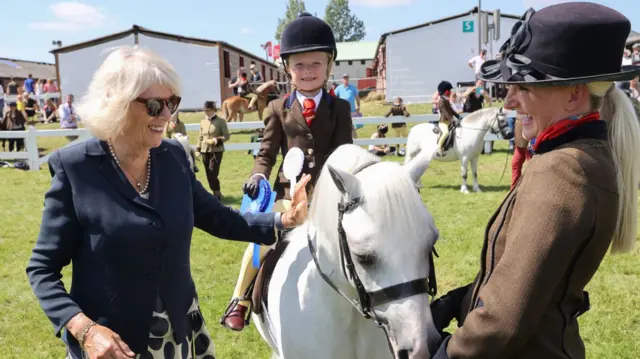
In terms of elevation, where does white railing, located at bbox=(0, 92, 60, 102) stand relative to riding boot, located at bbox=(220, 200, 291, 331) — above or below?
above

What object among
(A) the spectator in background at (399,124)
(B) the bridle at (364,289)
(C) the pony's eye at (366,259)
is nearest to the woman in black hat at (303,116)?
(B) the bridle at (364,289)

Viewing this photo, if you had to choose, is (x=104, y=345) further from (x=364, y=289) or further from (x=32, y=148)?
(x=32, y=148)

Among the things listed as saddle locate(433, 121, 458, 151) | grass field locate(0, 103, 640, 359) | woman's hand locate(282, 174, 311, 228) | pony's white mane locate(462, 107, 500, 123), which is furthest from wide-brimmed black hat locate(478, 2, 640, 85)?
pony's white mane locate(462, 107, 500, 123)

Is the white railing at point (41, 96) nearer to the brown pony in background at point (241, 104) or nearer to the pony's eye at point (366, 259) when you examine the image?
the brown pony in background at point (241, 104)

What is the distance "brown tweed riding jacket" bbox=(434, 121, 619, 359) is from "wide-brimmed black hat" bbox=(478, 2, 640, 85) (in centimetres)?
15

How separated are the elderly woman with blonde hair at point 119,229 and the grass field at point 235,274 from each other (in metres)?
2.35

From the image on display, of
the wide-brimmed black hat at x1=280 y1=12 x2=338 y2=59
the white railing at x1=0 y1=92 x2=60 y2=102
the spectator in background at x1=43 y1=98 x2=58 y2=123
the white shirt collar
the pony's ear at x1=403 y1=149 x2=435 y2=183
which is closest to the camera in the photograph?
the pony's ear at x1=403 y1=149 x2=435 y2=183

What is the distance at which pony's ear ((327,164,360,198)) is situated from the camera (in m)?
1.89

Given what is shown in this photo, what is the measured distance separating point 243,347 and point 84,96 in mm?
2854

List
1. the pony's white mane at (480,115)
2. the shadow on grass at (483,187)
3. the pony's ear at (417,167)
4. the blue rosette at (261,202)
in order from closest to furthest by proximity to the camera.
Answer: the pony's ear at (417,167), the blue rosette at (261,202), the shadow on grass at (483,187), the pony's white mane at (480,115)

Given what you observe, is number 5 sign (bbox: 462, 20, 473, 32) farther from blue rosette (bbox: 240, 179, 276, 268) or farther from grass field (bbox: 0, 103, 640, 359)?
blue rosette (bbox: 240, 179, 276, 268)

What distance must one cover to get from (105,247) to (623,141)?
179cm

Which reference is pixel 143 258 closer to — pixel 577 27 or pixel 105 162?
pixel 105 162

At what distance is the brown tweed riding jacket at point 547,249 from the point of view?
1.24 m
